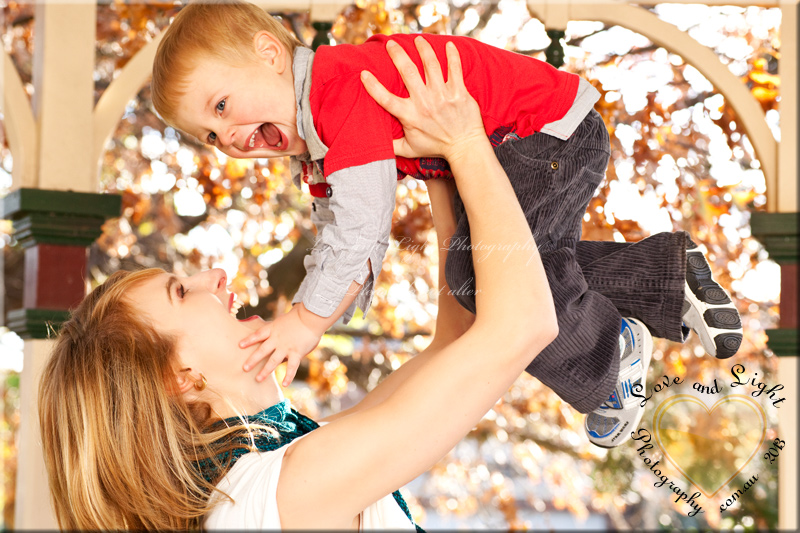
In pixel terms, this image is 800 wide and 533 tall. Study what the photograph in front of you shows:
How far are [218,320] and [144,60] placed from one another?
1.21 metres

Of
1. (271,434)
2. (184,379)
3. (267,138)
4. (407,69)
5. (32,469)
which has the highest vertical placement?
(407,69)

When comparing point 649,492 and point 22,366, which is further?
point 649,492

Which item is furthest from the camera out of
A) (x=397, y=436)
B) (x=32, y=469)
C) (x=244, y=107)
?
(x=32, y=469)

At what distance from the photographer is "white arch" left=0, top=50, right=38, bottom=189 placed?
7.42 ft

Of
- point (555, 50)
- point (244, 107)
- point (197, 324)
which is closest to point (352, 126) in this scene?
point (244, 107)

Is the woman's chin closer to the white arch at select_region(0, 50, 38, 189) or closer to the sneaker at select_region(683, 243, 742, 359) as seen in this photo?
the sneaker at select_region(683, 243, 742, 359)

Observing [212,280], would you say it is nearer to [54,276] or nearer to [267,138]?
[267,138]

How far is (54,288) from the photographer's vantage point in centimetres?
231

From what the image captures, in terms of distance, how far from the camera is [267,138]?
65.4 inches

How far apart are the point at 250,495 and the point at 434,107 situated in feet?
2.65

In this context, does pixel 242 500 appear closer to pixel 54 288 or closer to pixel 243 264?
pixel 54 288

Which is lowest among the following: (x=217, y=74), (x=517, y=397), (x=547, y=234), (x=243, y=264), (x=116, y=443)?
(x=517, y=397)

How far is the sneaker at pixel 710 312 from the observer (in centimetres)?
160

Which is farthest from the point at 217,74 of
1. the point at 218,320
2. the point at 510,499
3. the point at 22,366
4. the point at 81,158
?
the point at 510,499
